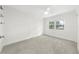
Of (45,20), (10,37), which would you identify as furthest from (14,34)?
(45,20)

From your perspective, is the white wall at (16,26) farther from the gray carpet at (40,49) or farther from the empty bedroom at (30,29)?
the gray carpet at (40,49)

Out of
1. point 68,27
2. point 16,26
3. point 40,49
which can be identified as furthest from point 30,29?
point 40,49

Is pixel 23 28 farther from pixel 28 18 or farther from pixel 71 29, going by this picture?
pixel 71 29

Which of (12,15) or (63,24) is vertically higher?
(12,15)

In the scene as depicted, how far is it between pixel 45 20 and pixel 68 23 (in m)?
3.81

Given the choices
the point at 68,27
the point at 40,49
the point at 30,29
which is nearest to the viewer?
the point at 40,49

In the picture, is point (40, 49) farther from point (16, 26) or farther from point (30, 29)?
point (30, 29)

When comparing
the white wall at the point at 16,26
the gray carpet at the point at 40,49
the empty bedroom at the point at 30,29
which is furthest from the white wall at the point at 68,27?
the white wall at the point at 16,26

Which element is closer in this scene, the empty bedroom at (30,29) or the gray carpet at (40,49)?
the gray carpet at (40,49)

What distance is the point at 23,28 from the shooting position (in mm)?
5664

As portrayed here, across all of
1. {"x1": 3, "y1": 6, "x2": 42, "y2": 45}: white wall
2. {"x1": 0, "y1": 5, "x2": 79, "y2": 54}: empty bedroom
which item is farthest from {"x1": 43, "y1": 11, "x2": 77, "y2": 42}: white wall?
{"x1": 3, "y1": 6, "x2": 42, "y2": 45}: white wall

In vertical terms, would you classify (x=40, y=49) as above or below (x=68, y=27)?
below

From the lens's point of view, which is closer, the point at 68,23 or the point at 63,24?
the point at 68,23

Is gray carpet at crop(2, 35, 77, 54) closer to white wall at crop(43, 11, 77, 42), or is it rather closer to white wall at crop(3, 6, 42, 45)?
white wall at crop(3, 6, 42, 45)
